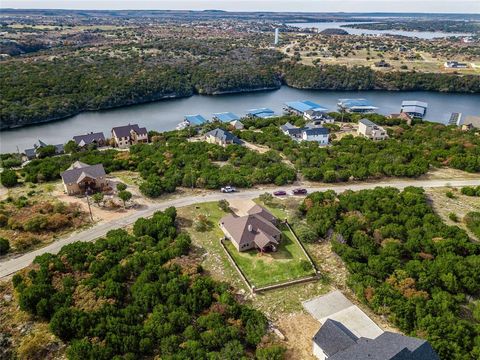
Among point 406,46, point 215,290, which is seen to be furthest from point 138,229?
point 406,46

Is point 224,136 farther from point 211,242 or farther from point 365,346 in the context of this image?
point 365,346

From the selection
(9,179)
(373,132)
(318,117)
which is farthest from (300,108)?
(9,179)

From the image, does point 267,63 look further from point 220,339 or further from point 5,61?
point 220,339

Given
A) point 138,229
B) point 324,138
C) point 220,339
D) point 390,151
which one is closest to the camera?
point 220,339

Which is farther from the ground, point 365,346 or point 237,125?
point 365,346

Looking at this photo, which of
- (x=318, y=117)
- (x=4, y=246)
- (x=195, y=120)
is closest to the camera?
(x=4, y=246)

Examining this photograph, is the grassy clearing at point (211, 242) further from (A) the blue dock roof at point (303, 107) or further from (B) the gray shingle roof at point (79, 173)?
(A) the blue dock roof at point (303, 107)
